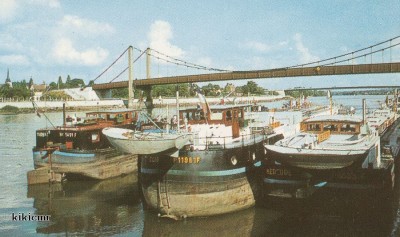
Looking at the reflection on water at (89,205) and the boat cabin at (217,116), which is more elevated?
the boat cabin at (217,116)

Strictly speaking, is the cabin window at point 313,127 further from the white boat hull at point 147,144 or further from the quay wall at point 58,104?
the quay wall at point 58,104

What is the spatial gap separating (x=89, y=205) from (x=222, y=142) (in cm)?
698

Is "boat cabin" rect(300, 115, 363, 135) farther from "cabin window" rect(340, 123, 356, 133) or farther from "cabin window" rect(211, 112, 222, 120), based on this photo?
"cabin window" rect(211, 112, 222, 120)

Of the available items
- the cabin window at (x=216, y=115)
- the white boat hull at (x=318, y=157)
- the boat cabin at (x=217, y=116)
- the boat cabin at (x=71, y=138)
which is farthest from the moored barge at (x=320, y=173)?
the boat cabin at (x=71, y=138)

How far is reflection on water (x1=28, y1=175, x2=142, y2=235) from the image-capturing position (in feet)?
52.0

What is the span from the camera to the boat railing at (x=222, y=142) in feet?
54.4

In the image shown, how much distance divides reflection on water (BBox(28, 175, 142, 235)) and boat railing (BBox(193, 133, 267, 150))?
409cm

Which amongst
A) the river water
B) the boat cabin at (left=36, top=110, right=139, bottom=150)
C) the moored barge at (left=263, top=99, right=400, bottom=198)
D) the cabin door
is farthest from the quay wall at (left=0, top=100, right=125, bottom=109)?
the moored barge at (left=263, top=99, right=400, bottom=198)

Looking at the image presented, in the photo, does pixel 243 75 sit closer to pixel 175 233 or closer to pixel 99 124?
pixel 99 124

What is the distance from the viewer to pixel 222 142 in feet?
60.3

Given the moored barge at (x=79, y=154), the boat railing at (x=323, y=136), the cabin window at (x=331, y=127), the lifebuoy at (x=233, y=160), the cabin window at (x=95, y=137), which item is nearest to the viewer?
the lifebuoy at (x=233, y=160)

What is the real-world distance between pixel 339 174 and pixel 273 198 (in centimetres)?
387

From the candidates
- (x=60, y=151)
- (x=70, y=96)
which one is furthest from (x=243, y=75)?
(x=70, y=96)

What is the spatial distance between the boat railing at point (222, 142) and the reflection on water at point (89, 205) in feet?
13.4
